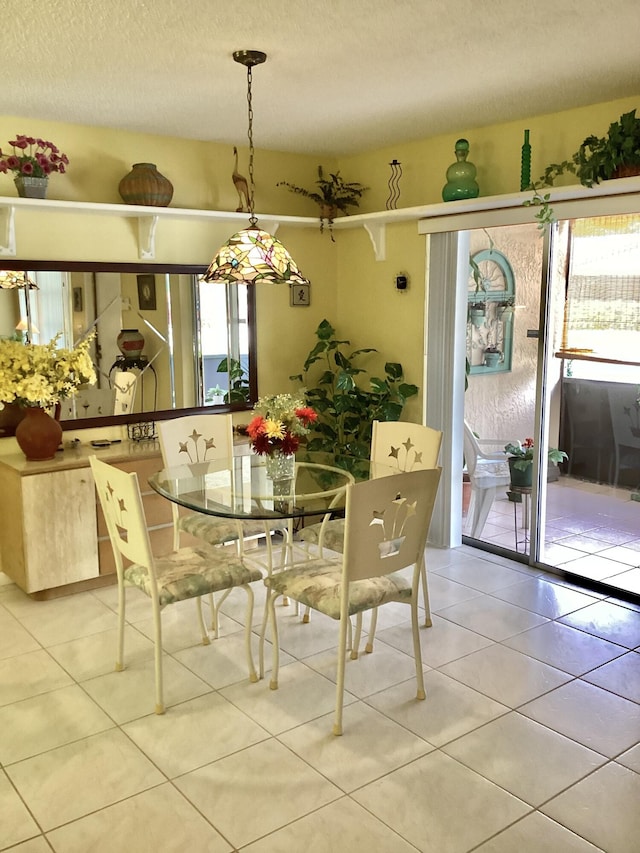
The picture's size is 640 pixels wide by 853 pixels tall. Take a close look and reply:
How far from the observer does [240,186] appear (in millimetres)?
4652

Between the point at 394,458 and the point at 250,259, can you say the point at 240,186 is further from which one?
the point at 394,458

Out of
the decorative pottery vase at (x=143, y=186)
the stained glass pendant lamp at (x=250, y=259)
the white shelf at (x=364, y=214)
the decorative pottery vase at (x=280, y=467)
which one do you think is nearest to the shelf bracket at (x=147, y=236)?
the white shelf at (x=364, y=214)


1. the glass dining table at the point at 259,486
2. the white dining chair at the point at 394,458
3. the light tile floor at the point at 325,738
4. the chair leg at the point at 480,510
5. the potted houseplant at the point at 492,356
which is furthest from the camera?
the chair leg at the point at 480,510

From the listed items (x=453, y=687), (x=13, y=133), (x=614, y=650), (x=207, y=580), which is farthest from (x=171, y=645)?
(x=13, y=133)

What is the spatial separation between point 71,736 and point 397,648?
1.41m

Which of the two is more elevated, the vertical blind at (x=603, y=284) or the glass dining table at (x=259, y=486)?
the vertical blind at (x=603, y=284)

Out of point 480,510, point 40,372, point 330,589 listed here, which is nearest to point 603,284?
point 480,510

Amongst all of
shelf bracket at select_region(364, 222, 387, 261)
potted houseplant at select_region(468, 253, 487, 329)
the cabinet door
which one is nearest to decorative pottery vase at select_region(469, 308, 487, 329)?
potted houseplant at select_region(468, 253, 487, 329)

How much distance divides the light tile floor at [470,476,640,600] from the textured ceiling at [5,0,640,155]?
85.2 inches

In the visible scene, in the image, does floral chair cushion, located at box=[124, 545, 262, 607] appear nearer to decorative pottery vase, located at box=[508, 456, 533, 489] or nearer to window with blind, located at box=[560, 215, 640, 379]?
decorative pottery vase, located at box=[508, 456, 533, 489]

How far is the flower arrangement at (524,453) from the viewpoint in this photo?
4.55m

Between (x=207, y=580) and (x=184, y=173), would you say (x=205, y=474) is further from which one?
(x=184, y=173)

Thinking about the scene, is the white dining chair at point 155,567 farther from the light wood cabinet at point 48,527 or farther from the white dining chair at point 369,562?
the light wood cabinet at point 48,527

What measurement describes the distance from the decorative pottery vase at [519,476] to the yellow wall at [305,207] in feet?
2.21
